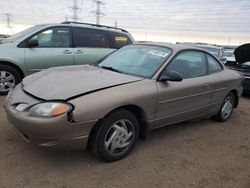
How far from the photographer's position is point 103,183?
3012mm

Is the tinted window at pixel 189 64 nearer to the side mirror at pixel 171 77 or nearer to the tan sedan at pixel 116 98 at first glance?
the tan sedan at pixel 116 98

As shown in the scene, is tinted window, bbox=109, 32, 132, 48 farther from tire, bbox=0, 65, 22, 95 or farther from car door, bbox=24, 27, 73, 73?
tire, bbox=0, 65, 22, 95

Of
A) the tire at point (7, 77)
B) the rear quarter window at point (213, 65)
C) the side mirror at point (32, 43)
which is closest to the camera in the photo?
the rear quarter window at point (213, 65)

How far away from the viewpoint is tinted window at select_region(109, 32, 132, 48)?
24.7 feet

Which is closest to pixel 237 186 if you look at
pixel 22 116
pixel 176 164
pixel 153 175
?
pixel 176 164

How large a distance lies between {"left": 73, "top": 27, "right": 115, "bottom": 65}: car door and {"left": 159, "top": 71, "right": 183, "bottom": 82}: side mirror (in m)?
3.38

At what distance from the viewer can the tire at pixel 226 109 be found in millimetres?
5406

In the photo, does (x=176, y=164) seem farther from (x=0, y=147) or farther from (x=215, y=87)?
(x=0, y=147)

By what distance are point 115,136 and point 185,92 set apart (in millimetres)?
1410

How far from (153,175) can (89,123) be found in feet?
3.18

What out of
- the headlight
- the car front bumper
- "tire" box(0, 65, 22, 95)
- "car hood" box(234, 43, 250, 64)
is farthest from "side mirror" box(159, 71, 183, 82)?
"car hood" box(234, 43, 250, 64)

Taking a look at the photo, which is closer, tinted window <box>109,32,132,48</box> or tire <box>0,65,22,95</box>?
tire <box>0,65,22,95</box>

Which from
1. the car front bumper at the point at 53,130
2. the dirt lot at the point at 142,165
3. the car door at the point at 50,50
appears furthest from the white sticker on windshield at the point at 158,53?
the car door at the point at 50,50

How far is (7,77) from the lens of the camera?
5961mm
